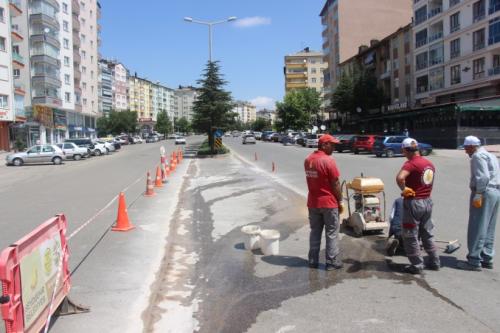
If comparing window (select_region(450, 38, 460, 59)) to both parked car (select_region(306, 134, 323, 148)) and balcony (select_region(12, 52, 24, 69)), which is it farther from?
balcony (select_region(12, 52, 24, 69))

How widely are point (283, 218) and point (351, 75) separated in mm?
58262

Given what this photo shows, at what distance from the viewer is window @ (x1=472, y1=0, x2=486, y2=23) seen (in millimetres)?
44353

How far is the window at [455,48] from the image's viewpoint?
161ft

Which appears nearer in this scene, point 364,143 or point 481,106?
point 364,143

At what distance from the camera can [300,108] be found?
3302 inches

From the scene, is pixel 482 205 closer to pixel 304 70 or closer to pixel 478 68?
pixel 478 68

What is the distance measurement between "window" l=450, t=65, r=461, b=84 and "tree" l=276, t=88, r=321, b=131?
3560 cm

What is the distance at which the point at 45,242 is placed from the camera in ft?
14.1

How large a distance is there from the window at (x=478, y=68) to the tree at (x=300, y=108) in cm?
3941

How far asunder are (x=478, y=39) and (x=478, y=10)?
2620 millimetres

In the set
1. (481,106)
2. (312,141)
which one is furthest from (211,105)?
(481,106)

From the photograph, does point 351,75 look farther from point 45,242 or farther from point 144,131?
point 144,131

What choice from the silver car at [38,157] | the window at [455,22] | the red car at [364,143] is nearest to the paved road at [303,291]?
the silver car at [38,157]

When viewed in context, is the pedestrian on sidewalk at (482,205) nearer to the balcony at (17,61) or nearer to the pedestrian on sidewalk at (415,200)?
the pedestrian on sidewalk at (415,200)
